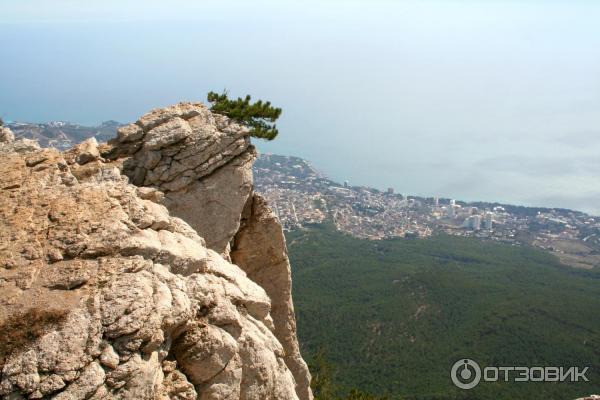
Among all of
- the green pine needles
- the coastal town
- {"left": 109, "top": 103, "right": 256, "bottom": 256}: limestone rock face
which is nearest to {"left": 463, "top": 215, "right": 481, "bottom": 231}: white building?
the coastal town

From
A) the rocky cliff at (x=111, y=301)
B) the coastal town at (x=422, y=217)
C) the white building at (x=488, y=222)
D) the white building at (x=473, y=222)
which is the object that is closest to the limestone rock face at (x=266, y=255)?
the rocky cliff at (x=111, y=301)

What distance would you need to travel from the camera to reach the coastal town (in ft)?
453

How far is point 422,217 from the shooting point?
563 ft

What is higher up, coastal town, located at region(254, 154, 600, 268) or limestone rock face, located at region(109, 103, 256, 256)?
limestone rock face, located at region(109, 103, 256, 256)

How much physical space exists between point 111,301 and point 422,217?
17242cm

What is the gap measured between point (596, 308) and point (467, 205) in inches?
4712

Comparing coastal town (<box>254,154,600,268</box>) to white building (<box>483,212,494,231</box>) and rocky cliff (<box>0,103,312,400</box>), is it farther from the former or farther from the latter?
rocky cliff (<box>0,103,312,400</box>)

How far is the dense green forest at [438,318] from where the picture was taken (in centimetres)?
5125

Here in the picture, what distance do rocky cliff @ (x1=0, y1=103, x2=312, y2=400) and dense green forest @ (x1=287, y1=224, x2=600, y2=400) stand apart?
26.5 metres

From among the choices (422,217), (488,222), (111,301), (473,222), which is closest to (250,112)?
(111,301)

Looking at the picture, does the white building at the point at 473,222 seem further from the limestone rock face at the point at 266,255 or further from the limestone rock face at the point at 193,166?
the limestone rock face at the point at 193,166

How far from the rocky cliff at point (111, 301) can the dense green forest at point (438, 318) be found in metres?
26.5

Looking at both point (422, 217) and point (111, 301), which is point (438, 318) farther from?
point (422, 217)

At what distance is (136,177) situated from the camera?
1411 cm
